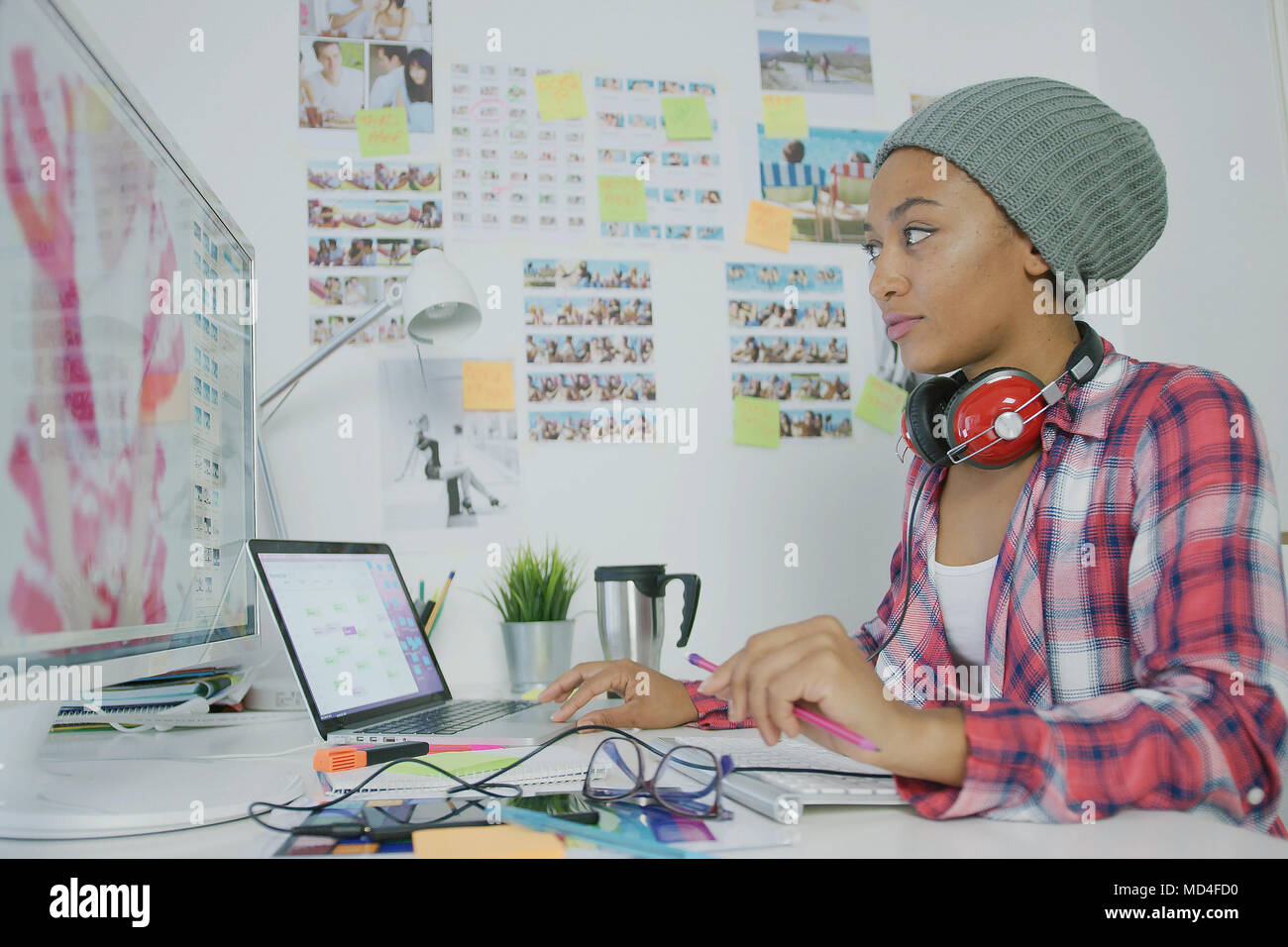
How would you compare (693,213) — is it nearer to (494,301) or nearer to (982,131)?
(494,301)

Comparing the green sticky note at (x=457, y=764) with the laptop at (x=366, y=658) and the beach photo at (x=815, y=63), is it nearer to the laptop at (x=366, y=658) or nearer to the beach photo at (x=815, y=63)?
the laptop at (x=366, y=658)

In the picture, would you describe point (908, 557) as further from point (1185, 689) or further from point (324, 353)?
point (324, 353)

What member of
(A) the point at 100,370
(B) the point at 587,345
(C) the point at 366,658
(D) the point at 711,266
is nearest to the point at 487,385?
(B) the point at 587,345

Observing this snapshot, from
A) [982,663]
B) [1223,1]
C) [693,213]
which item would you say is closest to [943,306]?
[982,663]

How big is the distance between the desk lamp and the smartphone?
71 cm

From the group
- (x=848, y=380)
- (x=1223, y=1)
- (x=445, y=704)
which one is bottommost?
(x=445, y=704)

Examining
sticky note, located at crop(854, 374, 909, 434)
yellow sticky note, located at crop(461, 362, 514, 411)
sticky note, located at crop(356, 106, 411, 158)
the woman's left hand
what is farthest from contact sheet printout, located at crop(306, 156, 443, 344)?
the woman's left hand

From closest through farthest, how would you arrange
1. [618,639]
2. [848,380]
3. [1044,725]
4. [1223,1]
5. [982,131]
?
[1044,725], [982,131], [618,639], [848,380], [1223,1]

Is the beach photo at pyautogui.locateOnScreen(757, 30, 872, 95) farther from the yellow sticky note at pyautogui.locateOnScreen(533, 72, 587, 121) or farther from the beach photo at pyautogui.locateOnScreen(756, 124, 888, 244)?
the yellow sticky note at pyautogui.locateOnScreen(533, 72, 587, 121)

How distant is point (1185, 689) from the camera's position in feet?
1.91

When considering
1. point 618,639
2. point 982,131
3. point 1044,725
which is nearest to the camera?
point 1044,725
